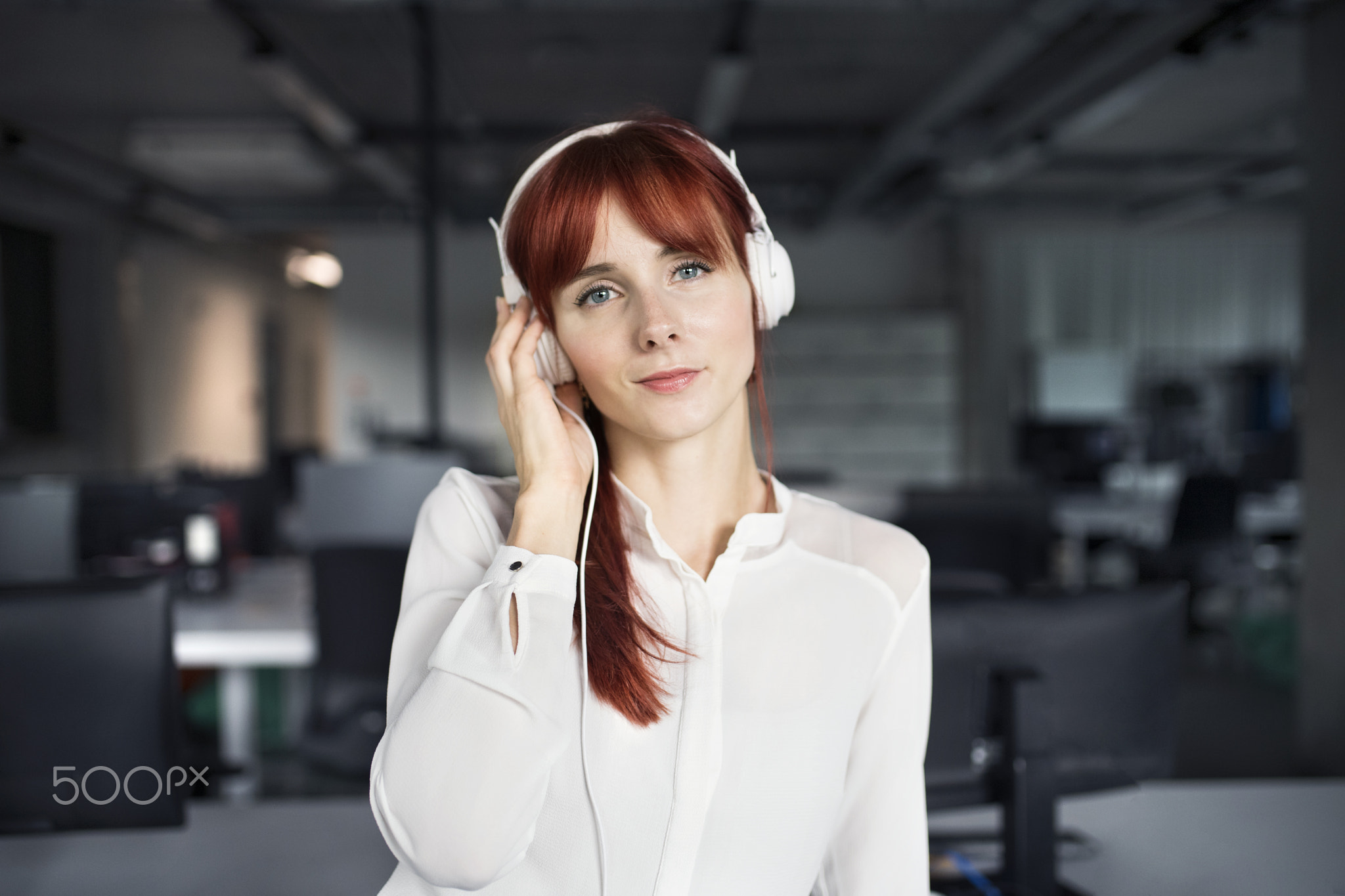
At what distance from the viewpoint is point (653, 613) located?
1.03 metres

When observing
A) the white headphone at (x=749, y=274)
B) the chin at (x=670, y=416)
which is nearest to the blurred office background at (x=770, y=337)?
the white headphone at (x=749, y=274)

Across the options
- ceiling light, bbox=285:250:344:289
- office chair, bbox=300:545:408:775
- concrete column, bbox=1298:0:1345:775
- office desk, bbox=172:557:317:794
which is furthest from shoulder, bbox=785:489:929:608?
ceiling light, bbox=285:250:344:289

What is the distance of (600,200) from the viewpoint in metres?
0.96

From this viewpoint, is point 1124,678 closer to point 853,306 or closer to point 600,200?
point 600,200

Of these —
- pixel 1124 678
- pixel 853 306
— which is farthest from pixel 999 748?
pixel 853 306

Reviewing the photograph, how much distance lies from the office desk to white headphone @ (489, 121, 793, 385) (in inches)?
66.0

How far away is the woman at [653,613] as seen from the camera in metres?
0.91

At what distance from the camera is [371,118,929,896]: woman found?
907mm

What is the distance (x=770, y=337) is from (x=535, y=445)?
0.35 metres

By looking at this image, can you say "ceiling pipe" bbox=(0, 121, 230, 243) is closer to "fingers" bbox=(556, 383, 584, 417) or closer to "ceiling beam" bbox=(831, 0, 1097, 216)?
"ceiling beam" bbox=(831, 0, 1097, 216)

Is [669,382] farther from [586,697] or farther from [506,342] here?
[586,697]

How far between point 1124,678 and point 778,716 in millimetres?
547

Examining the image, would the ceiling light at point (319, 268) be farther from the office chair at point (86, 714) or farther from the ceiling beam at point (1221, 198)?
the office chair at point (86, 714)

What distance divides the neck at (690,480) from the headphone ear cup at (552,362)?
9 cm
